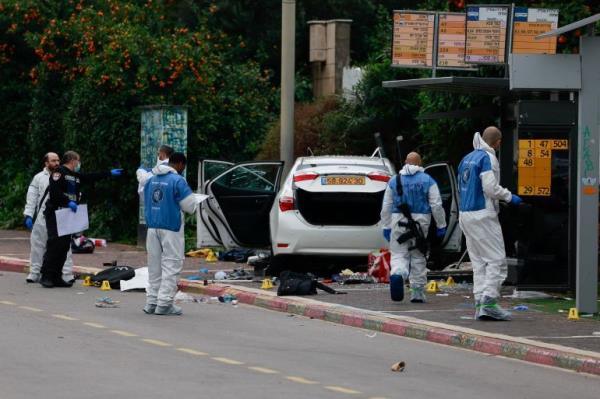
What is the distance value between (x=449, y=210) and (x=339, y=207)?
1433 millimetres

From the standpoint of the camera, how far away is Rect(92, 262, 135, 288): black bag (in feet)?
61.5

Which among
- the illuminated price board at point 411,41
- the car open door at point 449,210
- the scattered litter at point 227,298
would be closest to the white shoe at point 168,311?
the scattered litter at point 227,298

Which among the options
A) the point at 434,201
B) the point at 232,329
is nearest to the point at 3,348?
the point at 232,329

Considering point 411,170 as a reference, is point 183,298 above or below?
below

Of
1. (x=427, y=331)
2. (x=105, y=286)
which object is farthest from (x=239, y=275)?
(x=427, y=331)

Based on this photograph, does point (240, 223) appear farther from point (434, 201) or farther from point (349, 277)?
point (434, 201)

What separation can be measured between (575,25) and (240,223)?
745 centimetres

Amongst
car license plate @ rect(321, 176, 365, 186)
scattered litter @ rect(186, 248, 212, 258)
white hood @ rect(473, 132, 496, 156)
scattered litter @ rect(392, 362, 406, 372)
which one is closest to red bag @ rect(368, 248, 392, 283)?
car license plate @ rect(321, 176, 365, 186)

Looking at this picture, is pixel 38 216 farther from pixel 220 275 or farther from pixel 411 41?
pixel 411 41

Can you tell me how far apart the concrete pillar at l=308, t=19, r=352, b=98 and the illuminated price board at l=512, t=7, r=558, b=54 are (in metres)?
15.6

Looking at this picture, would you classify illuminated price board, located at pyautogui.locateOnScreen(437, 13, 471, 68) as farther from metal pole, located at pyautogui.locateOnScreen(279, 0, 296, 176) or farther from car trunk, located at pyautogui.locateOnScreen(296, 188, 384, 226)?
metal pole, located at pyautogui.locateOnScreen(279, 0, 296, 176)

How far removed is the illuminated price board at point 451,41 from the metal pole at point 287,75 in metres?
2.70

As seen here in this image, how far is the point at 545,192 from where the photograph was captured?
16234 mm

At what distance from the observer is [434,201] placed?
1639 centimetres
